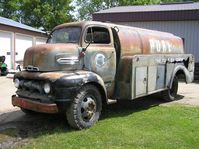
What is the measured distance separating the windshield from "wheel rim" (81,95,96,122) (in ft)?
4.24

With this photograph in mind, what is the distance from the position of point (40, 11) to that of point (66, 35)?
37989mm

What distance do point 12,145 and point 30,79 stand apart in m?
1.60

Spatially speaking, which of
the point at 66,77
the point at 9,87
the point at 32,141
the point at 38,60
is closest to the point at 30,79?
the point at 38,60

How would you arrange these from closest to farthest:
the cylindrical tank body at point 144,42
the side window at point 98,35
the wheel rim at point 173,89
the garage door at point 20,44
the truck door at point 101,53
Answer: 1. the truck door at point 101,53
2. the side window at point 98,35
3. the cylindrical tank body at point 144,42
4. the wheel rim at point 173,89
5. the garage door at point 20,44

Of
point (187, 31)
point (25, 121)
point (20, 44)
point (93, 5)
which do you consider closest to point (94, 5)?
point (93, 5)

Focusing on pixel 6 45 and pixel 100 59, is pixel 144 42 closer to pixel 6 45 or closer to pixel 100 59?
pixel 100 59

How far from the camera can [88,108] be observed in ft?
25.1

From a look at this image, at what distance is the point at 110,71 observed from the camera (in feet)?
27.9

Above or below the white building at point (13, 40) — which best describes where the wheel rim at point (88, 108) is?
below

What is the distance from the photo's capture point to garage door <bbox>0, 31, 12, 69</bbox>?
2342cm

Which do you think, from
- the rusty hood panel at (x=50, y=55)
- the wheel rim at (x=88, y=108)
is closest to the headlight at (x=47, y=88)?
the rusty hood panel at (x=50, y=55)

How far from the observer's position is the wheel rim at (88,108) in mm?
7535

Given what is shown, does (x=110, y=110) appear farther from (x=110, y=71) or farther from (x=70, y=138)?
(x=70, y=138)

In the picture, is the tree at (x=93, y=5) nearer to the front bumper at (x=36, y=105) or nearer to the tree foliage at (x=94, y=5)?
the tree foliage at (x=94, y=5)
